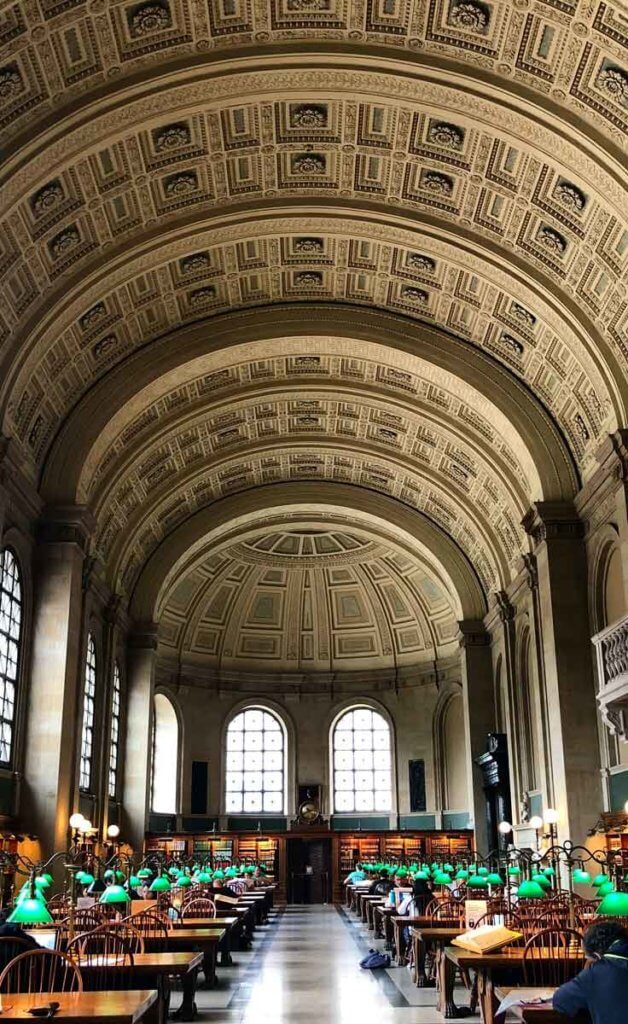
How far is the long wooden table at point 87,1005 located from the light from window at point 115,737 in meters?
23.6

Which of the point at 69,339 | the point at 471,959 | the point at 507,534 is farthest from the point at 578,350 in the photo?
the point at 471,959

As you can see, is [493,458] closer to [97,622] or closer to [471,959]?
[97,622]

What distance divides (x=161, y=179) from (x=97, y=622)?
43.6ft

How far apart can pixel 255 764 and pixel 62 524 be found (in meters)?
21.2

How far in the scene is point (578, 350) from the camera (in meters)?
21.5

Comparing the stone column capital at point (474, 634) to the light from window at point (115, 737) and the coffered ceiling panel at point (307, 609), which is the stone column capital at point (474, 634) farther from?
the light from window at point (115, 737)

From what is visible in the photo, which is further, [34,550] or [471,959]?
[34,550]

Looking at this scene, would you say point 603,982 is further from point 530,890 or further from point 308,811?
point 308,811

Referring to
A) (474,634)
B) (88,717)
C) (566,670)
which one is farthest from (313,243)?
(474,634)

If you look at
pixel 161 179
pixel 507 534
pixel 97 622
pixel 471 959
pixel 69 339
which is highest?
pixel 161 179

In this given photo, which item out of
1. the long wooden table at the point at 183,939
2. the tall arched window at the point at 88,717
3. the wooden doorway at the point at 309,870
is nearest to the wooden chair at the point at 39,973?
the long wooden table at the point at 183,939

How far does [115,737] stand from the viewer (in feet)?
104

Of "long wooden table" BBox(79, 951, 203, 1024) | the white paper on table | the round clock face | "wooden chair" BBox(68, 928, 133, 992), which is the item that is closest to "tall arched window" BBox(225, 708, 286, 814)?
the round clock face

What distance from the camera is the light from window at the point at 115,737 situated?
102ft
